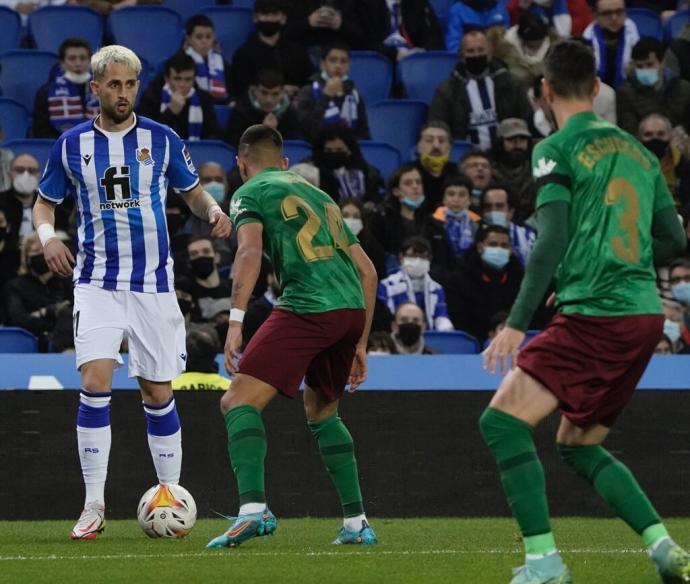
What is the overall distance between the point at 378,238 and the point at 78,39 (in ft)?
10.7

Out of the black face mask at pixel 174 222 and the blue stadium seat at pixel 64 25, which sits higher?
the blue stadium seat at pixel 64 25

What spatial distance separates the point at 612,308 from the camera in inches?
220

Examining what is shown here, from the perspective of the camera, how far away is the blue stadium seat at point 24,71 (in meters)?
14.8

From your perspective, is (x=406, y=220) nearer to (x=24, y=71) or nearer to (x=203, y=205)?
(x=24, y=71)

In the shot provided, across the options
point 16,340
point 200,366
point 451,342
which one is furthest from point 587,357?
point 16,340

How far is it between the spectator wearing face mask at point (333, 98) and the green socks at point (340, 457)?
23.4 feet

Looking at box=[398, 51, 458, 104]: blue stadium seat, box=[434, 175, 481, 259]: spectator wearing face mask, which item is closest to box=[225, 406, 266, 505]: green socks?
box=[434, 175, 481, 259]: spectator wearing face mask

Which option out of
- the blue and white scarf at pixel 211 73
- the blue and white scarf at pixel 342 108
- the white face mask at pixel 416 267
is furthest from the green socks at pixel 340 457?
the blue and white scarf at pixel 211 73

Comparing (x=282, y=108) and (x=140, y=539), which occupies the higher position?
(x=282, y=108)

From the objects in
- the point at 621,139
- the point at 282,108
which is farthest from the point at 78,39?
the point at 621,139

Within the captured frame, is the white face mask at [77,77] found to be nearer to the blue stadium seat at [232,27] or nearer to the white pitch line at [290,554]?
the blue stadium seat at [232,27]

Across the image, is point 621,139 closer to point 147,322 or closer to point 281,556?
point 281,556

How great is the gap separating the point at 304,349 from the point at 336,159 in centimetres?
659

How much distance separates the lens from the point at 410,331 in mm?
11734
